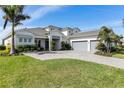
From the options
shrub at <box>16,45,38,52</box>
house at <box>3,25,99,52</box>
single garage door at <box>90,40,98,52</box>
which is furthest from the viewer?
single garage door at <box>90,40,98,52</box>

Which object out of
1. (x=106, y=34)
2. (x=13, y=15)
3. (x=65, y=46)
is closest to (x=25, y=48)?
(x=13, y=15)

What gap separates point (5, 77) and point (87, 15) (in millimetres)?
13773

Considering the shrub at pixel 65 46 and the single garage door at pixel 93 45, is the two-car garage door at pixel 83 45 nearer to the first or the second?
the single garage door at pixel 93 45

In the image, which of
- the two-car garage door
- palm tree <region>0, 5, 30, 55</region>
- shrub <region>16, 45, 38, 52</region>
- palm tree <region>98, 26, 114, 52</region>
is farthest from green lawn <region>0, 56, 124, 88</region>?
the two-car garage door

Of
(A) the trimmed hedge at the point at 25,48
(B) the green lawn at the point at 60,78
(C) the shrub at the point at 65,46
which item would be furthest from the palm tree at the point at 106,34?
(B) the green lawn at the point at 60,78

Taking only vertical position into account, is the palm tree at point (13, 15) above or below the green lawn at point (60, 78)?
above

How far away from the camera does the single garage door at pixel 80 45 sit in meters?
30.8

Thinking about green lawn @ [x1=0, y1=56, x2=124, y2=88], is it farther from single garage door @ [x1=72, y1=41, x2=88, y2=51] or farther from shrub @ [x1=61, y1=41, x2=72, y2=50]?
shrub @ [x1=61, y1=41, x2=72, y2=50]

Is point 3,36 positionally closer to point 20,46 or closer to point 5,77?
point 20,46

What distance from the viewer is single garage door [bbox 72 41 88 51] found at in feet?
101

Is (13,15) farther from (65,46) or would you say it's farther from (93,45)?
(93,45)

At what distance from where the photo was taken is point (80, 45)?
32031 millimetres

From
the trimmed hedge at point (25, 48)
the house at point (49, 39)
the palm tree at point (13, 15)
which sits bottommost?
the trimmed hedge at point (25, 48)
